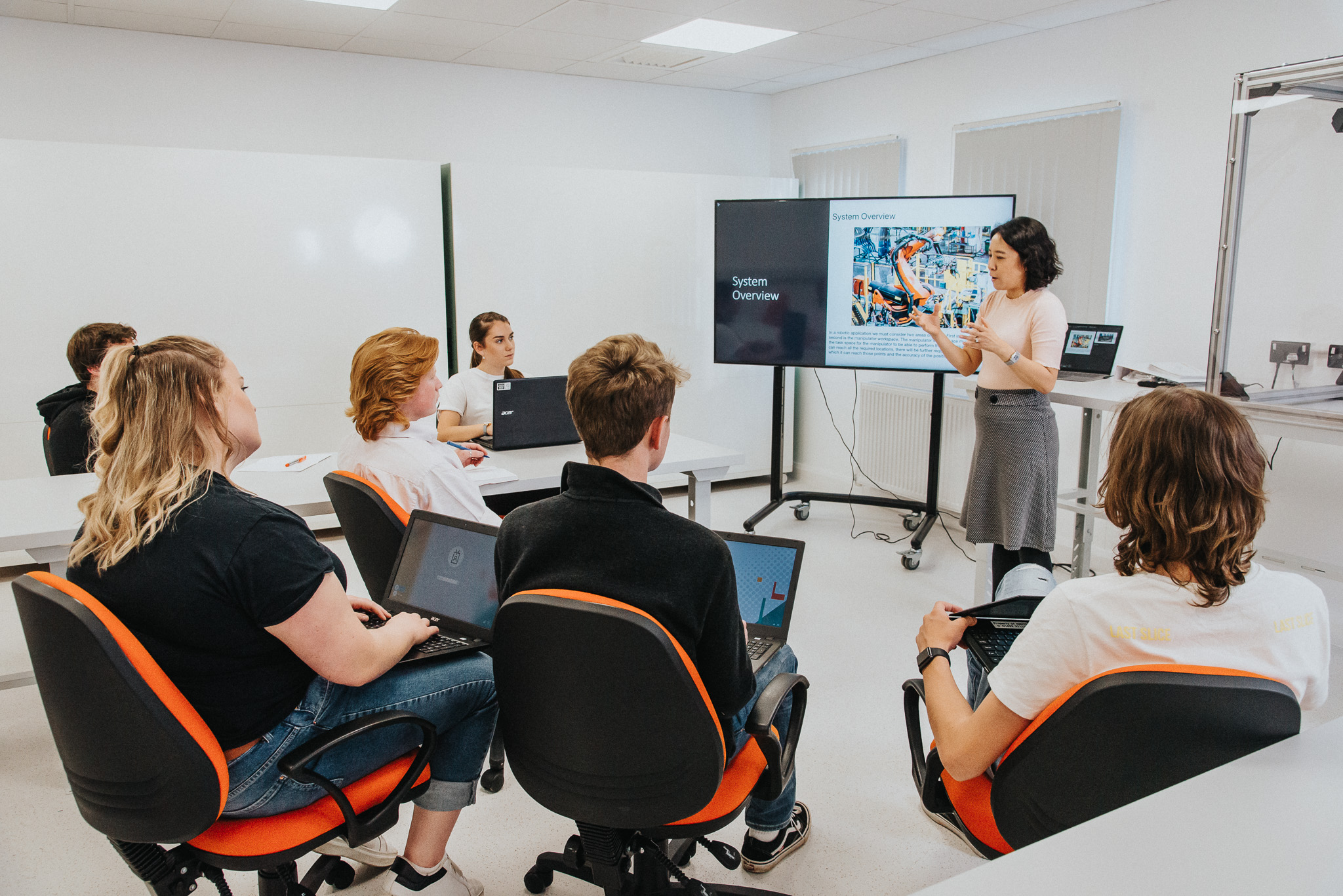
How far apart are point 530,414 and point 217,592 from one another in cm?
196

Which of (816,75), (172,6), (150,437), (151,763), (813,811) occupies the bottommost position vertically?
(813,811)

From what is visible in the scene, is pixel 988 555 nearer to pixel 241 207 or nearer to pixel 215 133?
pixel 241 207

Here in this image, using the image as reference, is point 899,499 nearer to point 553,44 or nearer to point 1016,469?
point 1016,469

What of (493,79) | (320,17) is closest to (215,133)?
(320,17)

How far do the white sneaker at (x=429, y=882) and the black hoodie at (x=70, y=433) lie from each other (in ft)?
6.47

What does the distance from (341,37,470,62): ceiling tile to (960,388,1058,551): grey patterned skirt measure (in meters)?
3.25

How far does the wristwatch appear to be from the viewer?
4.81 ft

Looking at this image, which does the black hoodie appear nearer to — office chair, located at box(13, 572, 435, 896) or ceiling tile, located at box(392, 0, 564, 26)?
office chair, located at box(13, 572, 435, 896)

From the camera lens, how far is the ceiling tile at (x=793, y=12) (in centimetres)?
374

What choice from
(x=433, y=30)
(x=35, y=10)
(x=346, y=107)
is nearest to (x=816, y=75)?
(x=433, y=30)

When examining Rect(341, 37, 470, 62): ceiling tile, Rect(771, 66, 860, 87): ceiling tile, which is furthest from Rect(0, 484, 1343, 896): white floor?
Rect(771, 66, 860, 87): ceiling tile

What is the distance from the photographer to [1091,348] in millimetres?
3652

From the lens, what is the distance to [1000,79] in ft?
14.3

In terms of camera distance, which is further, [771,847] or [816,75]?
[816,75]
